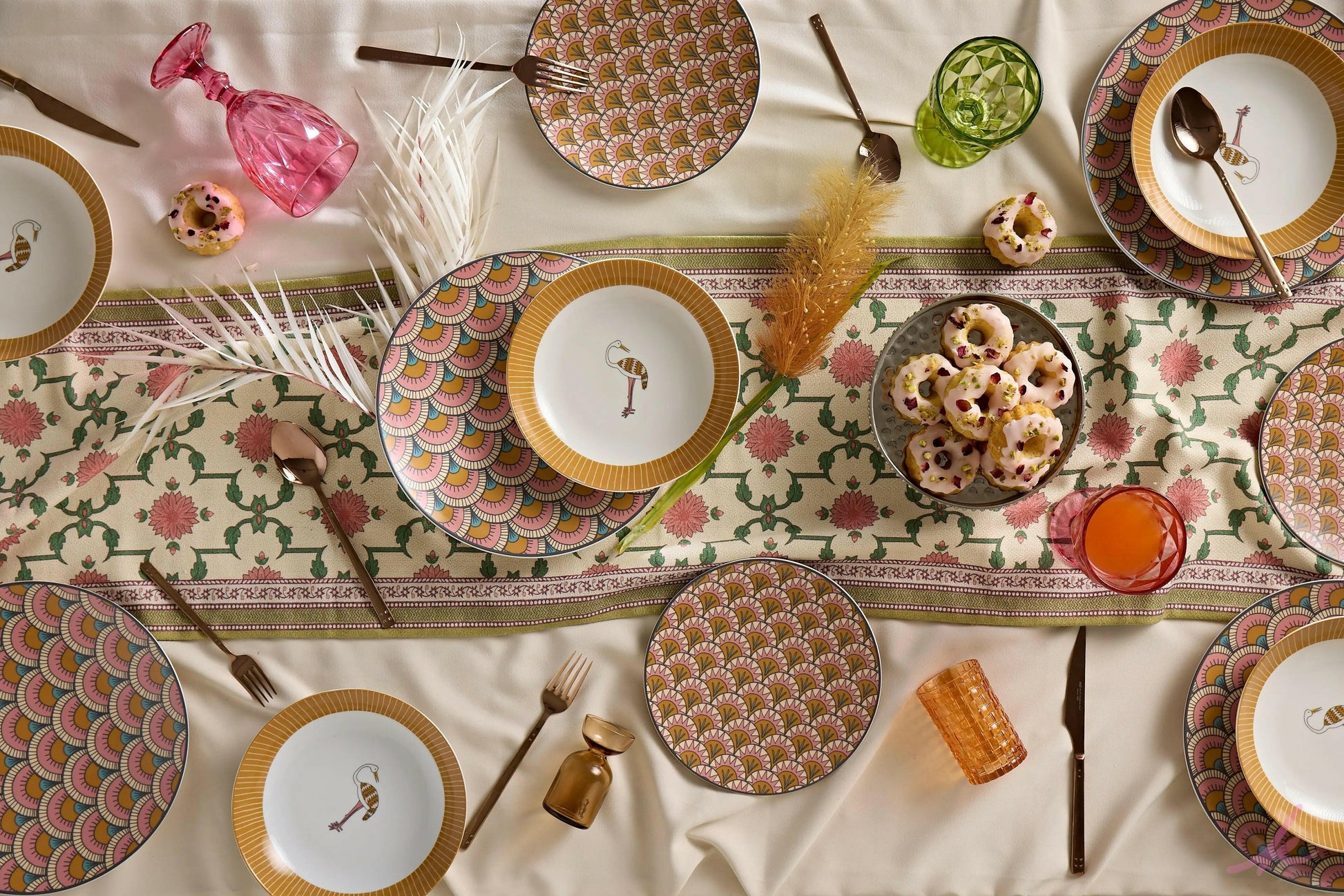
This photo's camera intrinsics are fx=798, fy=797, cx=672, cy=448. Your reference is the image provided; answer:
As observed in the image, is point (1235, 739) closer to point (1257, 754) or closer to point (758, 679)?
point (1257, 754)

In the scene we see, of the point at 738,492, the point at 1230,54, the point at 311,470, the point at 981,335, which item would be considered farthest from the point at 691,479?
the point at 1230,54

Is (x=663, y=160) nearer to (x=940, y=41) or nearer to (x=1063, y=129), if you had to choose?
→ (x=940, y=41)

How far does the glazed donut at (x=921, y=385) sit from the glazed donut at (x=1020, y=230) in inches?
10.6

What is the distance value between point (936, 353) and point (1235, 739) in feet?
2.60

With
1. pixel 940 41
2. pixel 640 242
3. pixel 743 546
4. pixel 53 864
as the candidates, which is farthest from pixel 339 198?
pixel 53 864

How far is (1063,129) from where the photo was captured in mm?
1347

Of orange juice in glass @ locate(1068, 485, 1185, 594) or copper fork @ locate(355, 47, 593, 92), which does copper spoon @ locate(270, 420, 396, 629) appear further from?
orange juice in glass @ locate(1068, 485, 1185, 594)

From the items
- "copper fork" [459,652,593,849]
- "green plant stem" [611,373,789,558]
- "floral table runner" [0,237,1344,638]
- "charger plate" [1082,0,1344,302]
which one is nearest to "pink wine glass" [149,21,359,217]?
"floral table runner" [0,237,1344,638]

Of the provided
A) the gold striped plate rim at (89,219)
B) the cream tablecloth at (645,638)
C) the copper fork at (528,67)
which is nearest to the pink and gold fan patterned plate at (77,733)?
the cream tablecloth at (645,638)

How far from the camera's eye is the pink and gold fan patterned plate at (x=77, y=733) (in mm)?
1274

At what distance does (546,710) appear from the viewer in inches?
51.9

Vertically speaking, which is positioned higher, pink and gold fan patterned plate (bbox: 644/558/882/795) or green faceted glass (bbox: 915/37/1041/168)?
green faceted glass (bbox: 915/37/1041/168)

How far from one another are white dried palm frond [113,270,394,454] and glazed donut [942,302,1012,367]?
0.89 m

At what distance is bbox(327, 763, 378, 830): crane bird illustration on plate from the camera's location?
4.19ft
